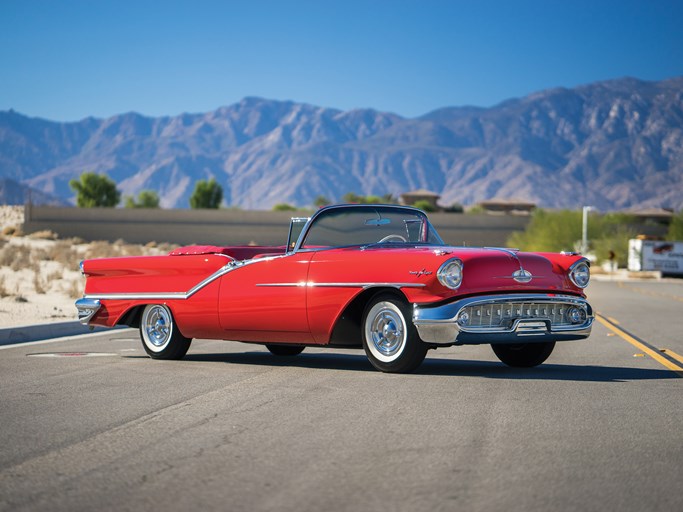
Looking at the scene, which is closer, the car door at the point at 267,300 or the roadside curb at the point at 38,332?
the car door at the point at 267,300

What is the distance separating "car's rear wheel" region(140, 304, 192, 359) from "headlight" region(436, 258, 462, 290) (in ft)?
12.2

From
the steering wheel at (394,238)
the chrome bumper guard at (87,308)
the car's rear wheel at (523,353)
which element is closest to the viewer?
the car's rear wheel at (523,353)

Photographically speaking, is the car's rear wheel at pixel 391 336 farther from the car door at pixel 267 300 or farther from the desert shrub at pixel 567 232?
the desert shrub at pixel 567 232

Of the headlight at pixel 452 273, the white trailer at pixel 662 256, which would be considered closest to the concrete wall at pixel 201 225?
the white trailer at pixel 662 256

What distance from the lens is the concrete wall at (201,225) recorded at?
4050 inches

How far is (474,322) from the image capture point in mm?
10070

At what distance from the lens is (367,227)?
38.3 feet

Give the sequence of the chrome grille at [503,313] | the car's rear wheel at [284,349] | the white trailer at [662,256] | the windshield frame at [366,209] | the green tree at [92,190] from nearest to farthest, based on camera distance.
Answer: the chrome grille at [503,313] < the windshield frame at [366,209] < the car's rear wheel at [284,349] < the white trailer at [662,256] < the green tree at [92,190]

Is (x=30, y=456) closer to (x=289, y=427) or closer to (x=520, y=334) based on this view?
(x=289, y=427)

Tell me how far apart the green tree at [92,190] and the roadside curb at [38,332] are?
533ft

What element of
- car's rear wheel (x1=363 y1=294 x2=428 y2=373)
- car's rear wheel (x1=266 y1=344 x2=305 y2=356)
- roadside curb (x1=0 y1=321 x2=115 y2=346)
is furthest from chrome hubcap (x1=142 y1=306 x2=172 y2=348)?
roadside curb (x1=0 y1=321 x2=115 y2=346)

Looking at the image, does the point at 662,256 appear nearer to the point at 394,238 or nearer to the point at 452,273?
the point at 394,238

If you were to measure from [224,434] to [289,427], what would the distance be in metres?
0.50

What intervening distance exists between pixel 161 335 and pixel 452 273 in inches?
163
